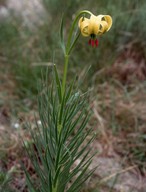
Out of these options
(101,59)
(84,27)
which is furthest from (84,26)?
(101,59)

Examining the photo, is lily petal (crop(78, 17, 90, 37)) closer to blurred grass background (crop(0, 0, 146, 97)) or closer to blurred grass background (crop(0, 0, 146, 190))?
blurred grass background (crop(0, 0, 146, 190))

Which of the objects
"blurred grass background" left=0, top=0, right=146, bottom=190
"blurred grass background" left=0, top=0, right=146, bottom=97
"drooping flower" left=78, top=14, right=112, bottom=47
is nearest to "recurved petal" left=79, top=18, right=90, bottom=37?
"drooping flower" left=78, top=14, right=112, bottom=47

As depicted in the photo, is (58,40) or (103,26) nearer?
(103,26)

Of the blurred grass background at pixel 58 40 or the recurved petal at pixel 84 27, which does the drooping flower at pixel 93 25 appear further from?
the blurred grass background at pixel 58 40

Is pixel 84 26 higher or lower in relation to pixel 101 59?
lower

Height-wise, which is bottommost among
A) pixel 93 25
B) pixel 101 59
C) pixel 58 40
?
A: pixel 93 25

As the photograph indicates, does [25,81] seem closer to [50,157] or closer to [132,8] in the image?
[132,8]

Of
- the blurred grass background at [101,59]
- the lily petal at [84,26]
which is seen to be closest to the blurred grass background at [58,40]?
the blurred grass background at [101,59]

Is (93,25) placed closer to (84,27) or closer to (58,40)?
(84,27)
